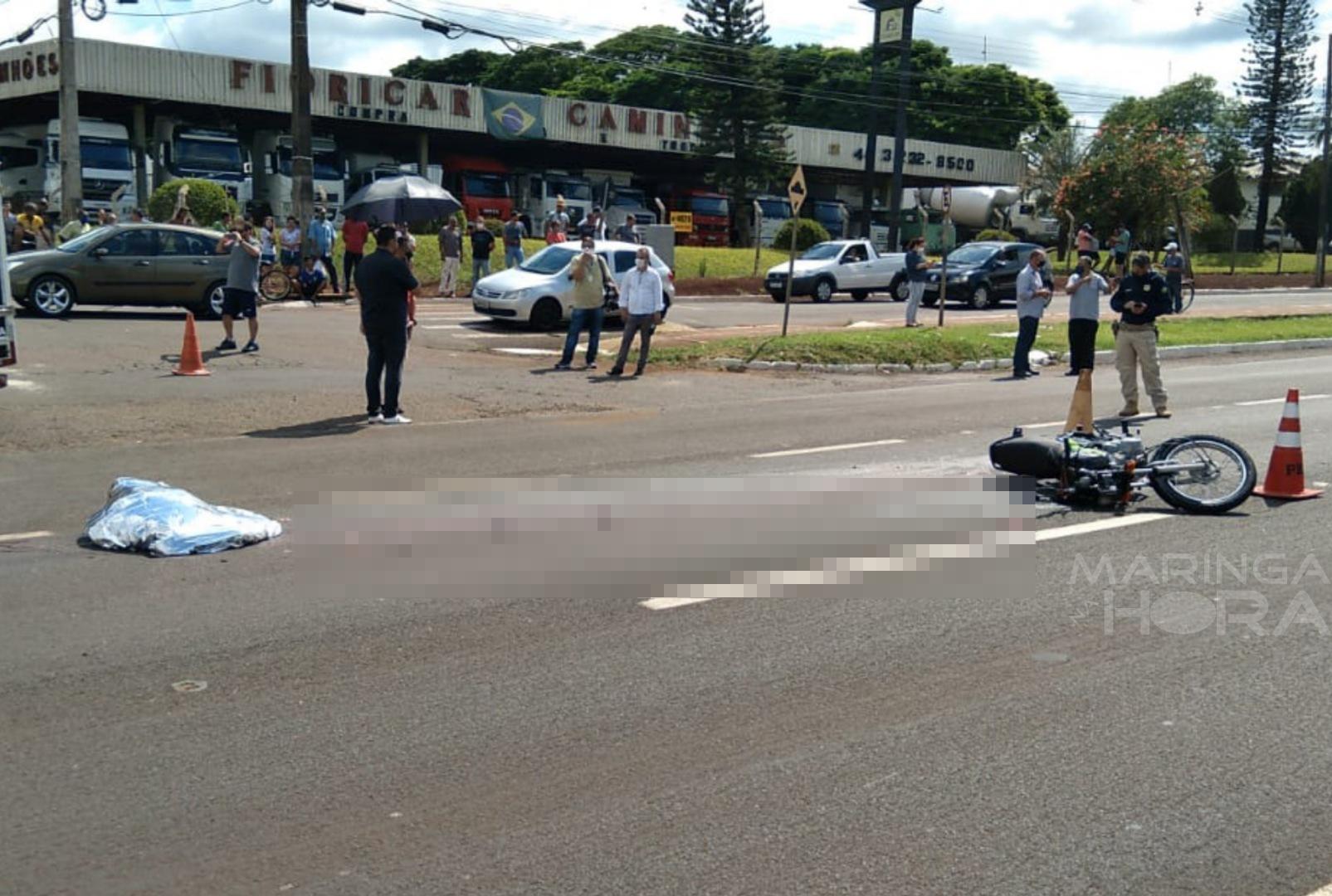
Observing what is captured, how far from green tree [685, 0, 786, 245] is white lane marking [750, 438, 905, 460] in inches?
1855

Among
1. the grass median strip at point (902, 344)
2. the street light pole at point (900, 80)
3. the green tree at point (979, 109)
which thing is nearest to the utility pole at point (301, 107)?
the grass median strip at point (902, 344)

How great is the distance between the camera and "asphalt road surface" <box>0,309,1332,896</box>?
423 centimetres

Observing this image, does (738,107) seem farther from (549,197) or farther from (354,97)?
(354,97)

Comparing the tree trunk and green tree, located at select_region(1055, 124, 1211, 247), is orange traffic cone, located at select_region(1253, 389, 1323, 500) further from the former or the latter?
the tree trunk

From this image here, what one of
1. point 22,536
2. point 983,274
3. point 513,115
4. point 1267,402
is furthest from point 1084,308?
point 513,115

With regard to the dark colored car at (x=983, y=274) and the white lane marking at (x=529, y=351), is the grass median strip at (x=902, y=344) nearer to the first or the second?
the white lane marking at (x=529, y=351)

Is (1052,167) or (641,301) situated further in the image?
(1052,167)

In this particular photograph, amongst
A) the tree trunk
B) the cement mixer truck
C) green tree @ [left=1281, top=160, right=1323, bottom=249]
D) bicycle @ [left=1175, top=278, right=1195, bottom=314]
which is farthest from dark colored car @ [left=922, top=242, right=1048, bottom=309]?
green tree @ [left=1281, top=160, right=1323, bottom=249]

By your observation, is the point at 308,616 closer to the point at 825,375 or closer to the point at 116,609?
the point at 116,609

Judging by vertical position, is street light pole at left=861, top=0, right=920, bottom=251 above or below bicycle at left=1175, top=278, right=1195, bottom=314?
above

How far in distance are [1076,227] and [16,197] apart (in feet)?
123

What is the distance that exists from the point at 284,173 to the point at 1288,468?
40299 millimetres

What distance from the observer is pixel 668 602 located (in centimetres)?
699

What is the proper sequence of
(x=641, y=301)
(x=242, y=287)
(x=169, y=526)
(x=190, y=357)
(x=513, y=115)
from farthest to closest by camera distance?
1. (x=513, y=115)
2. (x=641, y=301)
3. (x=242, y=287)
4. (x=190, y=357)
5. (x=169, y=526)
